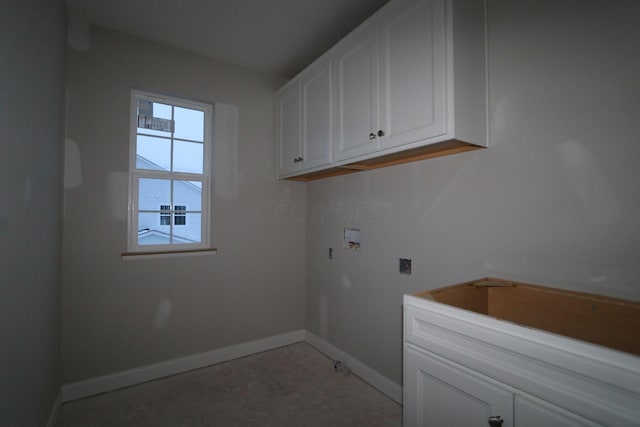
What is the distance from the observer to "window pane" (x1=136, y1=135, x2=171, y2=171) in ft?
8.22

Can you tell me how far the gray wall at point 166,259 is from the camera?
2.22 meters

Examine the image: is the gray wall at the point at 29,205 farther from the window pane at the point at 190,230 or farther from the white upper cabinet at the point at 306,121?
the white upper cabinet at the point at 306,121

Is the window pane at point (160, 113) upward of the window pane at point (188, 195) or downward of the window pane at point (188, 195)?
upward

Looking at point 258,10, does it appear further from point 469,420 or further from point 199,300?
point 469,420

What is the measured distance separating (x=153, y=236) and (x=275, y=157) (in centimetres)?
130

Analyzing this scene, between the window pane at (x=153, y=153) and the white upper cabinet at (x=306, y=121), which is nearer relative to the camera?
the white upper cabinet at (x=306, y=121)

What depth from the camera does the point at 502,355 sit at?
97 cm

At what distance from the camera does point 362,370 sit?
8.02 feet

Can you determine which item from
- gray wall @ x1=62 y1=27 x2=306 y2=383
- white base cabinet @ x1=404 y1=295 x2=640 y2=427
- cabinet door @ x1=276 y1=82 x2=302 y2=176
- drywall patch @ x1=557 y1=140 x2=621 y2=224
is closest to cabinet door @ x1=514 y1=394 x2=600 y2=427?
white base cabinet @ x1=404 y1=295 x2=640 y2=427

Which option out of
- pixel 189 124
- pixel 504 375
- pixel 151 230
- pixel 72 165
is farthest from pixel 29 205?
pixel 504 375

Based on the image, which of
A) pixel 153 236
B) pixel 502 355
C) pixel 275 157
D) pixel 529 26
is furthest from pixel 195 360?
pixel 529 26

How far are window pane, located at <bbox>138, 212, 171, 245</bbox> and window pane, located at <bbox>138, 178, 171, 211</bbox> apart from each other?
0.03 metres

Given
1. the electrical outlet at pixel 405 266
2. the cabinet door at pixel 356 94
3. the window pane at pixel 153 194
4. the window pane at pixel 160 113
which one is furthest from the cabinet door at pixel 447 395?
the window pane at pixel 160 113

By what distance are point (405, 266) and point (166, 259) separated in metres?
1.90
